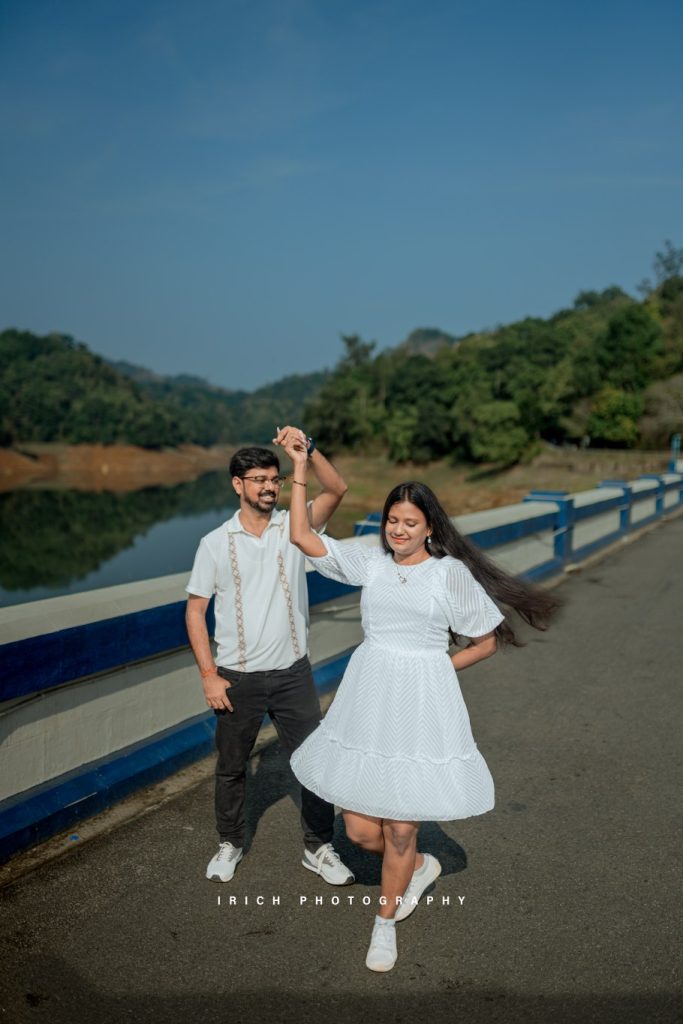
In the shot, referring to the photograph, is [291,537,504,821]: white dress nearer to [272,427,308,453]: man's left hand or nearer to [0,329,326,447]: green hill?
[272,427,308,453]: man's left hand

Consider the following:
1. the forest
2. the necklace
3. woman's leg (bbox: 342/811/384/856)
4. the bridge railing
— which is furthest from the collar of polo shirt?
the forest

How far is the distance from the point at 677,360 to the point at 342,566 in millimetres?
77195

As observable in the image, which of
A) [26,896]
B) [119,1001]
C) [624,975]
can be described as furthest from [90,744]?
[624,975]

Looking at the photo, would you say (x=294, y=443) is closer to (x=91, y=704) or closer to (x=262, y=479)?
(x=262, y=479)

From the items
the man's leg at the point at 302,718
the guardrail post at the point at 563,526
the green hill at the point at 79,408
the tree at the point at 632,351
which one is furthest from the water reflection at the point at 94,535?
the tree at the point at 632,351

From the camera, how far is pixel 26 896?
3160 millimetres

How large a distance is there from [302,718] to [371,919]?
78cm

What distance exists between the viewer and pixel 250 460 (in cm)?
333

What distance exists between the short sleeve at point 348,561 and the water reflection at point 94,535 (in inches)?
883

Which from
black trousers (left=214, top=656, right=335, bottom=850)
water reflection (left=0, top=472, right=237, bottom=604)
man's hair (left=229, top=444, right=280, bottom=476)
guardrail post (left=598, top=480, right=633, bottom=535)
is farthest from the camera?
water reflection (left=0, top=472, right=237, bottom=604)

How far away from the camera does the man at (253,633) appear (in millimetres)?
→ 3352

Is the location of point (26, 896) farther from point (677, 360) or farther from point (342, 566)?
point (677, 360)

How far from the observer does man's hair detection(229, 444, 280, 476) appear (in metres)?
3.32

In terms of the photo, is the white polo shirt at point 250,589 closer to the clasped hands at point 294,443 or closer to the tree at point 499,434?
the clasped hands at point 294,443
